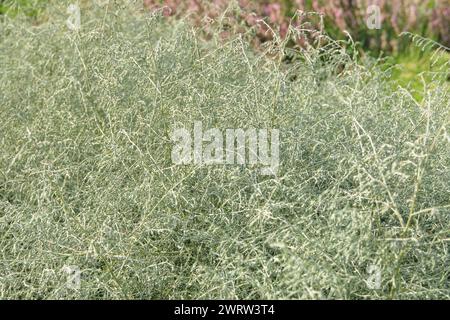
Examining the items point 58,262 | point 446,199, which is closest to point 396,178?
point 446,199

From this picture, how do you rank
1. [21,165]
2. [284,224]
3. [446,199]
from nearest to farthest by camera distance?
1. [284,224]
2. [446,199]
3. [21,165]

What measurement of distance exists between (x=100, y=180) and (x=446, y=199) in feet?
3.25

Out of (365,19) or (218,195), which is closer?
(218,195)

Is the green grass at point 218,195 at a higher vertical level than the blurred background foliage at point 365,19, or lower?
higher

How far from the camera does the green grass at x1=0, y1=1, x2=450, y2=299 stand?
1.88 m

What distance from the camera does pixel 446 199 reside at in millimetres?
2301

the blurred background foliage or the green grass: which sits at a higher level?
the green grass

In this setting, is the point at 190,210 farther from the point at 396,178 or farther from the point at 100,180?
the point at 396,178

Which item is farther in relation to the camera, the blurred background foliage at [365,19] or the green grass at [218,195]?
the blurred background foliage at [365,19]

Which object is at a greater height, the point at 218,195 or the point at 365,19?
the point at 218,195

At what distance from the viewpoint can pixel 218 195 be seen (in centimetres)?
215

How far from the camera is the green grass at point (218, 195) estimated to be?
6.18ft

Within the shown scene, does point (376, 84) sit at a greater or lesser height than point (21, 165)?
greater

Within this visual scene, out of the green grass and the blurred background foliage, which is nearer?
the green grass
